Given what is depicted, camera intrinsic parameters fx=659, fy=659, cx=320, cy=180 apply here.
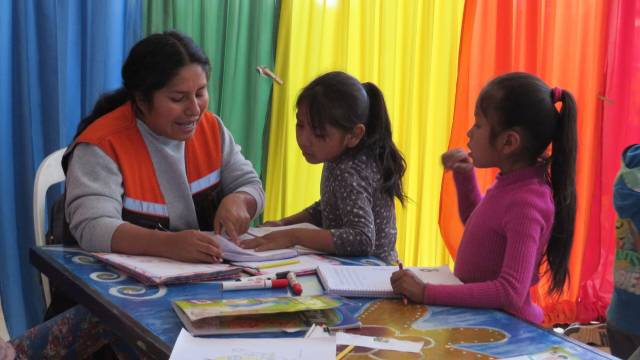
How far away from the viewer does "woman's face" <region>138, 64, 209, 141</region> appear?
1.70 m

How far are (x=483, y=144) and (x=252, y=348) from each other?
2.58ft

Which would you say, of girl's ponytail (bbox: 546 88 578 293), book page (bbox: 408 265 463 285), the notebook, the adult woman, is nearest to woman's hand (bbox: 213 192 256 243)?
the adult woman

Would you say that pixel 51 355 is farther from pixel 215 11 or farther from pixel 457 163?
pixel 215 11

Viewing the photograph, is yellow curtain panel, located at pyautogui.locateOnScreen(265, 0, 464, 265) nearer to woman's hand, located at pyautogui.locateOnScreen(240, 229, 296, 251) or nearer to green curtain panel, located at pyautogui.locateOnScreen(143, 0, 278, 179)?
green curtain panel, located at pyautogui.locateOnScreen(143, 0, 278, 179)

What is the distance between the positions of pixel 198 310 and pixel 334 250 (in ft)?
2.07

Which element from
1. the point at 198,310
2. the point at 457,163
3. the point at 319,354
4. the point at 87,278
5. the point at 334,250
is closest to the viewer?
the point at 319,354

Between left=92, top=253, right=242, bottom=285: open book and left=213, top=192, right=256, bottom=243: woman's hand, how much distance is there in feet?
0.81

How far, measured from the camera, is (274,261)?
150 cm

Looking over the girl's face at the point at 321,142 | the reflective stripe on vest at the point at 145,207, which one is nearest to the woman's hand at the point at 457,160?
the girl's face at the point at 321,142

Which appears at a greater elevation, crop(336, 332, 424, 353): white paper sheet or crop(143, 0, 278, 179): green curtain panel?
crop(143, 0, 278, 179): green curtain panel

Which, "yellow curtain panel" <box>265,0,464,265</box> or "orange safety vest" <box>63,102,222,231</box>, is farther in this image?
"yellow curtain panel" <box>265,0,464,265</box>

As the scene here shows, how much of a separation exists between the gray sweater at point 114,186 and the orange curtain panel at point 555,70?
1.44m

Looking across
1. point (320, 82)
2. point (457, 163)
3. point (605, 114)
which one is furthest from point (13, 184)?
point (605, 114)

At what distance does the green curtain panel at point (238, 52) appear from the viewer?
8.91 ft
